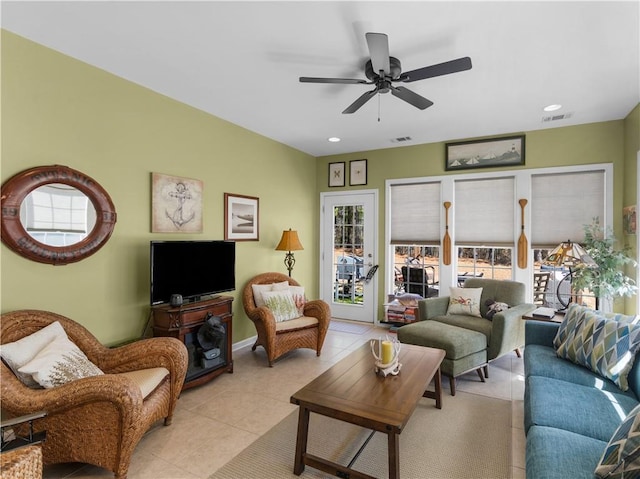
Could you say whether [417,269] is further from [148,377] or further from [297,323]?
[148,377]

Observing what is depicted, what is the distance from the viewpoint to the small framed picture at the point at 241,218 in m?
4.12

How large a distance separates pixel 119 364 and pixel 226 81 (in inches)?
97.2

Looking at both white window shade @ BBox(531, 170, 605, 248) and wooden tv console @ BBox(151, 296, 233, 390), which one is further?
white window shade @ BBox(531, 170, 605, 248)

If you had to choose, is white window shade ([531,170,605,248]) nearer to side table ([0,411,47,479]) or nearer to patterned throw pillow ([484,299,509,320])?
patterned throw pillow ([484,299,509,320])

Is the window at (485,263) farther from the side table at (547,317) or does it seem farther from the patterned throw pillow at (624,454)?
the patterned throw pillow at (624,454)

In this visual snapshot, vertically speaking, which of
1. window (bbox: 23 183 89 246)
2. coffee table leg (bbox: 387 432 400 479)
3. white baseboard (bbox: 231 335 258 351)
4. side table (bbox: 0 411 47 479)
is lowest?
white baseboard (bbox: 231 335 258 351)

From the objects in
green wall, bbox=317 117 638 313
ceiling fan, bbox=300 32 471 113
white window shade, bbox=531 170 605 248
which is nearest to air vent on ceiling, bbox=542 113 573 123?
green wall, bbox=317 117 638 313

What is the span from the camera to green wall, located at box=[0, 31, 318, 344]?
2.39 meters

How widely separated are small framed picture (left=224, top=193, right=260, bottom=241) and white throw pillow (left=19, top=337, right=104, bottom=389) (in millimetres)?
2115

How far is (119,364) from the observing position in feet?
7.97

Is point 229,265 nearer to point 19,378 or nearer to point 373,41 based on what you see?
point 19,378

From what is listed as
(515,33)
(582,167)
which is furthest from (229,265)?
(582,167)

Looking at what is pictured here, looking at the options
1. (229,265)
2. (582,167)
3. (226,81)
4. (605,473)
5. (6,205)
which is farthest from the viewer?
(582,167)

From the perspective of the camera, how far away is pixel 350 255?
5707 millimetres
